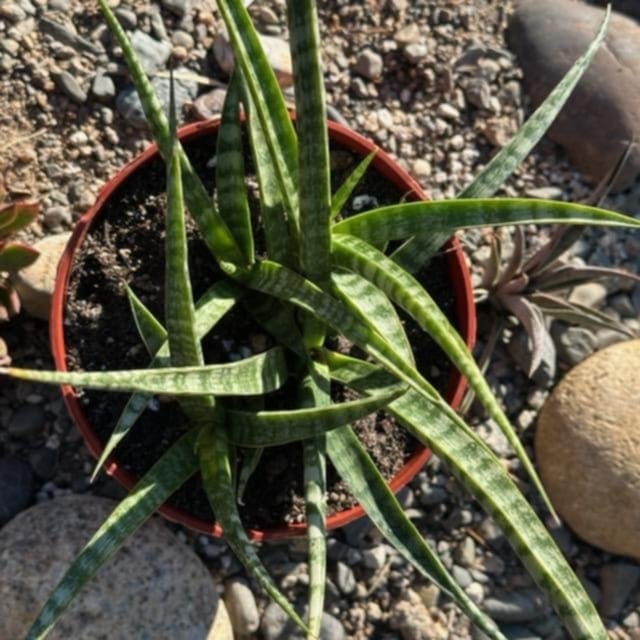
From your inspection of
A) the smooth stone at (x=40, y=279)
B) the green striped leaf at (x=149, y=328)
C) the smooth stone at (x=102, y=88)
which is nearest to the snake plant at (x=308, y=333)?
the green striped leaf at (x=149, y=328)

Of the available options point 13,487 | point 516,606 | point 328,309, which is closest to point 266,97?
point 328,309

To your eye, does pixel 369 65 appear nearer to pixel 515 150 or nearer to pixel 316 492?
pixel 515 150

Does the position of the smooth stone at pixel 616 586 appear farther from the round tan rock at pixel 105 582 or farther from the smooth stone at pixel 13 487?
the smooth stone at pixel 13 487

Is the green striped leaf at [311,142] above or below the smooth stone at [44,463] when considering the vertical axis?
above

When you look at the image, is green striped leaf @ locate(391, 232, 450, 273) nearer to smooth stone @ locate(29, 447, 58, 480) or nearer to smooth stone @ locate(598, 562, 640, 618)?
smooth stone @ locate(29, 447, 58, 480)

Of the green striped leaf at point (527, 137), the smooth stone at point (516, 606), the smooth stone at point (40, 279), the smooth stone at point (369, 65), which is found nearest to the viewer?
the green striped leaf at point (527, 137)

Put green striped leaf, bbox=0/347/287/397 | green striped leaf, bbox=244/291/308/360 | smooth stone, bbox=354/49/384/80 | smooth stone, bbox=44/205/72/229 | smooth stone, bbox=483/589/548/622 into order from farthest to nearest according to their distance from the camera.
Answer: smooth stone, bbox=354/49/384/80
smooth stone, bbox=483/589/548/622
smooth stone, bbox=44/205/72/229
green striped leaf, bbox=244/291/308/360
green striped leaf, bbox=0/347/287/397

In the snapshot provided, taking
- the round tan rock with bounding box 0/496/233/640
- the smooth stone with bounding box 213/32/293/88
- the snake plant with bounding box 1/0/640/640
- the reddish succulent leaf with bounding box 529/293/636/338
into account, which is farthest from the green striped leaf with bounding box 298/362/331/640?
the smooth stone with bounding box 213/32/293/88
